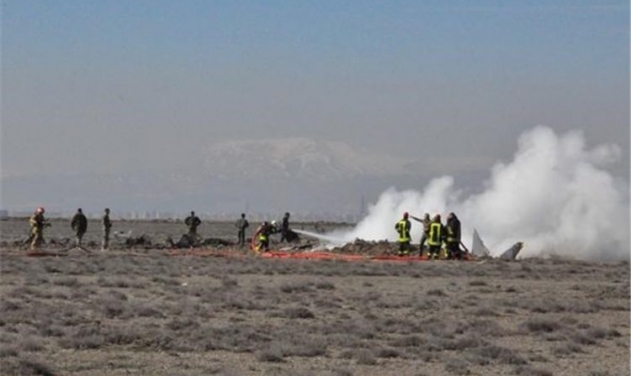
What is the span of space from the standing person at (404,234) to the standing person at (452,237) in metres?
1.31

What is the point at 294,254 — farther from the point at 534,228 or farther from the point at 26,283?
the point at 26,283

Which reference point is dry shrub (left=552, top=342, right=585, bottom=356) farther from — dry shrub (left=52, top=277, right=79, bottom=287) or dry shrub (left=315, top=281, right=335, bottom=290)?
dry shrub (left=52, top=277, right=79, bottom=287)

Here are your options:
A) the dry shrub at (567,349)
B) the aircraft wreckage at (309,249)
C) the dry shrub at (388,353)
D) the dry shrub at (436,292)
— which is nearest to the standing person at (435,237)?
the aircraft wreckage at (309,249)

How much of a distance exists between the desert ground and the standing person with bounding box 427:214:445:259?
3.73 meters

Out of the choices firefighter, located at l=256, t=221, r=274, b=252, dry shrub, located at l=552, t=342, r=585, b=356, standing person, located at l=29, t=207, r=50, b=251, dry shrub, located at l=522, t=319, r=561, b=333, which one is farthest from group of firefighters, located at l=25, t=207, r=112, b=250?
dry shrub, located at l=552, t=342, r=585, b=356

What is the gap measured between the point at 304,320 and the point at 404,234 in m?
22.8

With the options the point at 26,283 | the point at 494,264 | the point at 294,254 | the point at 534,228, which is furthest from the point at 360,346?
the point at 534,228

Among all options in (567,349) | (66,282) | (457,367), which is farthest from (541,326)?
(66,282)

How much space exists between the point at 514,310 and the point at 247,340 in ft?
29.1

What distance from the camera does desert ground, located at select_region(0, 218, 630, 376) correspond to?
60.3 ft

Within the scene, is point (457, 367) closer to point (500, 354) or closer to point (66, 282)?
point (500, 354)

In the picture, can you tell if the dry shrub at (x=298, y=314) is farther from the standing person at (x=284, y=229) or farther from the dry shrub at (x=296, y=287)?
the standing person at (x=284, y=229)

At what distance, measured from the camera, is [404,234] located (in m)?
47.0

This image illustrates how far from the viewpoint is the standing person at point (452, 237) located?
46188 mm
